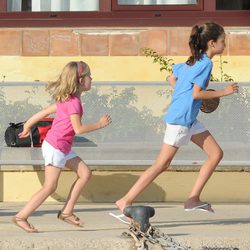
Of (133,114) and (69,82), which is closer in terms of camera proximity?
(69,82)

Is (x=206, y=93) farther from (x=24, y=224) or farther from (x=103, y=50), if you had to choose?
(x=103, y=50)

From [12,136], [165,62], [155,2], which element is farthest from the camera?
[155,2]

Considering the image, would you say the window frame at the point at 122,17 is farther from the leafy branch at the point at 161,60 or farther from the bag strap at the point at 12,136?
the bag strap at the point at 12,136

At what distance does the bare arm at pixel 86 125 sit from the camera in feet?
25.7

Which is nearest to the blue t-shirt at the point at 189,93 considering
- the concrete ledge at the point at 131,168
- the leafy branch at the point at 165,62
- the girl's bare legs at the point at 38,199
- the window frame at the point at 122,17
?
the girl's bare legs at the point at 38,199

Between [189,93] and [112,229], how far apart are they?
3.99ft

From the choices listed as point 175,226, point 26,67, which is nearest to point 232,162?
point 175,226

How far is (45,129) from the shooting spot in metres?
9.85

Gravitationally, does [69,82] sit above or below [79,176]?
above

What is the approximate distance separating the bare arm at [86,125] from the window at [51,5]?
452 centimetres

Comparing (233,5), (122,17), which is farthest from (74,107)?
(233,5)

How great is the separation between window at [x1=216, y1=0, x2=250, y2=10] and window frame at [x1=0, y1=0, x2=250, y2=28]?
0.08 m

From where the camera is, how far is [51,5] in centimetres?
1250

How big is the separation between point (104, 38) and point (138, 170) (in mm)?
2625
